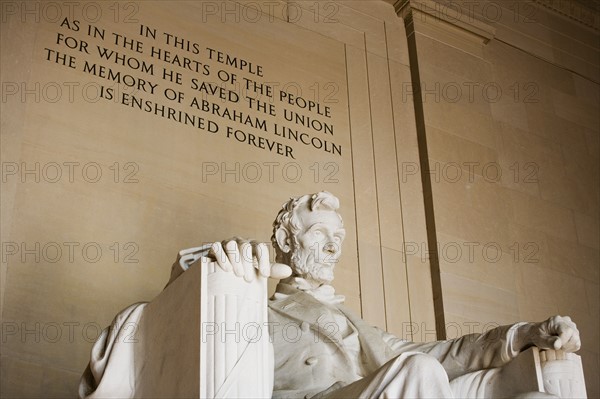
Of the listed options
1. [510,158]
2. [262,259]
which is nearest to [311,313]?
[262,259]

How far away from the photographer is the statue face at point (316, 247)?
5180mm

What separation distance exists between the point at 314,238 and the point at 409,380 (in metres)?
1.63

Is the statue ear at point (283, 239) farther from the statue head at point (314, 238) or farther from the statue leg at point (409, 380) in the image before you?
the statue leg at point (409, 380)

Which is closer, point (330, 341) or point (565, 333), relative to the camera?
point (565, 333)

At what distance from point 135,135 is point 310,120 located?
55.3 inches

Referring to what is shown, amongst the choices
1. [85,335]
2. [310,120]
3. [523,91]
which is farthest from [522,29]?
[85,335]

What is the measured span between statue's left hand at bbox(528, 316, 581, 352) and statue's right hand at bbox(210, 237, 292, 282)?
1.21 metres

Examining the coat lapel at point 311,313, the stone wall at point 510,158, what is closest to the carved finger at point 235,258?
the coat lapel at point 311,313

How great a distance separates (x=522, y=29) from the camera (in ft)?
29.2

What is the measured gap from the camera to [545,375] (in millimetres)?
4340

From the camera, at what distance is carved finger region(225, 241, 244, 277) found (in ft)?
12.9

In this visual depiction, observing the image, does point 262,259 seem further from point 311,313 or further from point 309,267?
point 309,267

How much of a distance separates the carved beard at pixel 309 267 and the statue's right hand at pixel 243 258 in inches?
46.7

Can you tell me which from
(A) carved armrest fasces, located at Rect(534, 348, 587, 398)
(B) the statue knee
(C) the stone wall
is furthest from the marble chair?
(C) the stone wall
